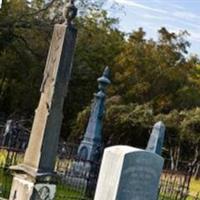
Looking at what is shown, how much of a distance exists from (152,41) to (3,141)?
23.3 m

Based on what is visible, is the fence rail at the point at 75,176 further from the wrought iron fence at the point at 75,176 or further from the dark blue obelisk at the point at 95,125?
the dark blue obelisk at the point at 95,125

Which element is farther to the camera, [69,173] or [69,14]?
[69,173]

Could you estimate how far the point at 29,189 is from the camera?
8109mm

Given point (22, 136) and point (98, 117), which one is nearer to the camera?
point (22, 136)

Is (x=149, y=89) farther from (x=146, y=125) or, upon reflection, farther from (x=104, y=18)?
(x=104, y=18)

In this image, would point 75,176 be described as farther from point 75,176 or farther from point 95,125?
point 95,125

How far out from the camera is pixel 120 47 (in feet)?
117

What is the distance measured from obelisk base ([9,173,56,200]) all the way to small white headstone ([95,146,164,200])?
93 cm

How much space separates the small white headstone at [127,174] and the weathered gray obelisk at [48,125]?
0.94 metres

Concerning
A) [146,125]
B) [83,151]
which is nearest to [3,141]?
[83,151]

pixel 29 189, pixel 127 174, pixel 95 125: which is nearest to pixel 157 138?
pixel 95 125

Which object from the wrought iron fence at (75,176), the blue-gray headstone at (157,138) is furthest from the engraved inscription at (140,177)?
the blue-gray headstone at (157,138)

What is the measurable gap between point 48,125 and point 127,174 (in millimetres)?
1448

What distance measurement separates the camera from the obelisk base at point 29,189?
8.09 metres
